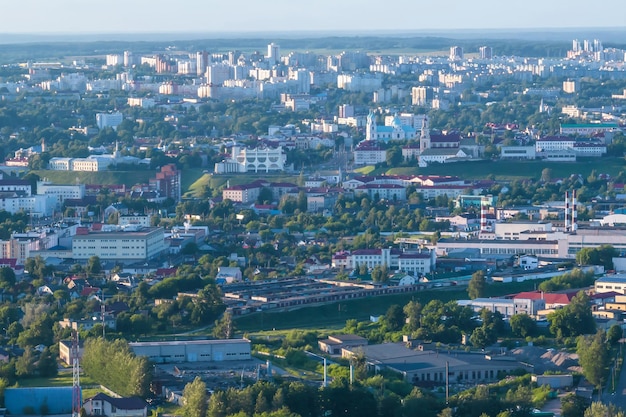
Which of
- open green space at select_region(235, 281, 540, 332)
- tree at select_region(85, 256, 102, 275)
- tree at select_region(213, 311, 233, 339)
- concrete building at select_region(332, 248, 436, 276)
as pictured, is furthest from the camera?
tree at select_region(85, 256, 102, 275)

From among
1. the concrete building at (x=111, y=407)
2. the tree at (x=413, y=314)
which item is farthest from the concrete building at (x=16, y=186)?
the concrete building at (x=111, y=407)

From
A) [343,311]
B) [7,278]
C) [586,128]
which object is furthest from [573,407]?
[586,128]

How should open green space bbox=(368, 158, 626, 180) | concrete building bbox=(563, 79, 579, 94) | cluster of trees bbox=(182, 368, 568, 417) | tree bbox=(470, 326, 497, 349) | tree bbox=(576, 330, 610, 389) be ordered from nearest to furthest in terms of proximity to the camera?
cluster of trees bbox=(182, 368, 568, 417) < tree bbox=(576, 330, 610, 389) < tree bbox=(470, 326, 497, 349) < open green space bbox=(368, 158, 626, 180) < concrete building bbox=(563, 79, 579, 94)

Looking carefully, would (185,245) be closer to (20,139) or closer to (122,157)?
(122,157)

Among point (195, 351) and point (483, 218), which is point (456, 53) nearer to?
point (483, 218)

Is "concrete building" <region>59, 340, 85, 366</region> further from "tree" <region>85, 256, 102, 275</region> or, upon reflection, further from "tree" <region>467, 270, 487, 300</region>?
"tree" <region>85, 256, 102, 275</region>

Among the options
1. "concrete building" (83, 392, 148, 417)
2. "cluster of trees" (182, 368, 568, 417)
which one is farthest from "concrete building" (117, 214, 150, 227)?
"cluster of trees" (182, 368, 568, 417)

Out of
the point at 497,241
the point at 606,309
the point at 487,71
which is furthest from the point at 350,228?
the point at 487,71
